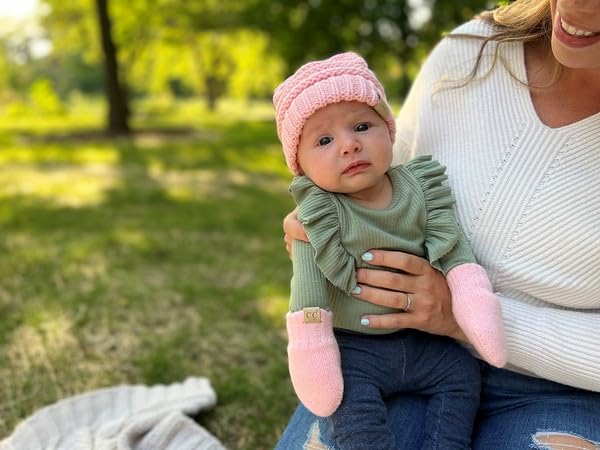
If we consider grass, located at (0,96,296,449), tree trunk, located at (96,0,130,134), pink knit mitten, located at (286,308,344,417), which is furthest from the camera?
tree trunk, located at (96,0,130,134)

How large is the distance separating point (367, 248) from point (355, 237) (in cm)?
5

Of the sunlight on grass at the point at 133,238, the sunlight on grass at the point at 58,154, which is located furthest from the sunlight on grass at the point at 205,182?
the sunlight on grass at the point at 133,238

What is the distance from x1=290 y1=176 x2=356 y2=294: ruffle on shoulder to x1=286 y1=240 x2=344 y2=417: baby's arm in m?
0.08

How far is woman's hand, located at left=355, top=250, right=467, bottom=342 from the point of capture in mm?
1511

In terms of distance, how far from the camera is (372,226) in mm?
1516

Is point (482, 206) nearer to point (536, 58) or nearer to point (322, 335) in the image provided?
point (536, 58)

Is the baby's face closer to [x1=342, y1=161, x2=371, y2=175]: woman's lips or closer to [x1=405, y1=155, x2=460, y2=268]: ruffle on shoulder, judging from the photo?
[x1=342, y1=161, x2=371, y2=175]: woman's lips

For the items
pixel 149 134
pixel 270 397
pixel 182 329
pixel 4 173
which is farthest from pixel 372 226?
pixel 149 134

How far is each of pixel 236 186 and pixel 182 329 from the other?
168 inches

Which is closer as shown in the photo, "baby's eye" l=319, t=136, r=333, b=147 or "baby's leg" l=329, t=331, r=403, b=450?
"baby's leg" l=329, t=331, r=403, b=450

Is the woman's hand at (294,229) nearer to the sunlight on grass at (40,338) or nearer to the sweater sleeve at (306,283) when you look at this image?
the sweater sleeve at (306,283)

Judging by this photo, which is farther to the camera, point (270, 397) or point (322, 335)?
point (270, 397)

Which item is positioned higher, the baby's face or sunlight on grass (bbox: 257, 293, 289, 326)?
the baby's face

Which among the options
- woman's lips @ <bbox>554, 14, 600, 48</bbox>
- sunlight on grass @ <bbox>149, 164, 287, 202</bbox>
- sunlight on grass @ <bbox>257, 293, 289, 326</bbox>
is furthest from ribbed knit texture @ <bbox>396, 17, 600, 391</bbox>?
sunlight on grass @ <bbox>149, 164, 287, 202</bbox>
